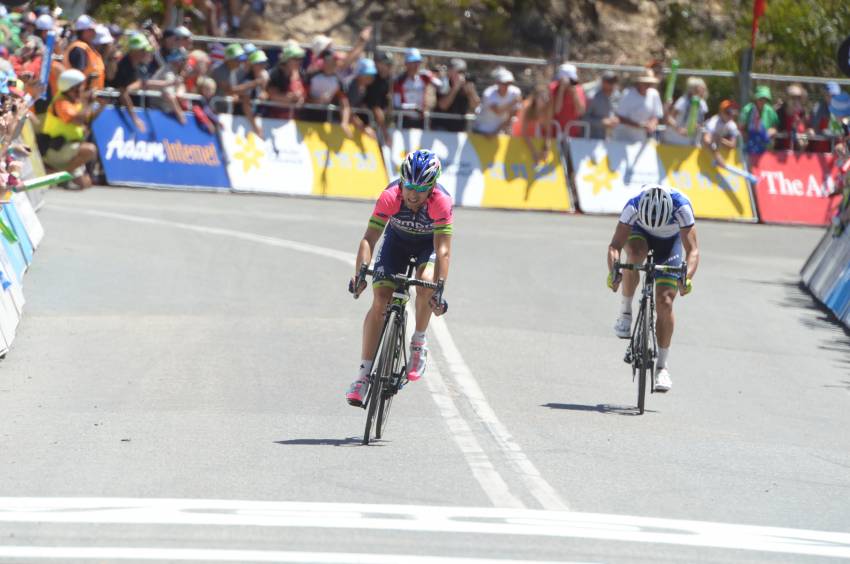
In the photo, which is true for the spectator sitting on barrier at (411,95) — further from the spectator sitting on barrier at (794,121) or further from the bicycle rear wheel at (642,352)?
the bicycle rear wheel at (642,352)

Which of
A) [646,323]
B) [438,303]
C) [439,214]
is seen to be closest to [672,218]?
[646,323]

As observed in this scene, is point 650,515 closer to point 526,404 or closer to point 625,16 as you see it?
point 526,404

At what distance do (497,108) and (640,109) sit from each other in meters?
2.38

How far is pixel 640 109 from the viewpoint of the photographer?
86.0ft

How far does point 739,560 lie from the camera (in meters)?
7.26

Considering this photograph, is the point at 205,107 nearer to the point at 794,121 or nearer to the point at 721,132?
the point at 721,132

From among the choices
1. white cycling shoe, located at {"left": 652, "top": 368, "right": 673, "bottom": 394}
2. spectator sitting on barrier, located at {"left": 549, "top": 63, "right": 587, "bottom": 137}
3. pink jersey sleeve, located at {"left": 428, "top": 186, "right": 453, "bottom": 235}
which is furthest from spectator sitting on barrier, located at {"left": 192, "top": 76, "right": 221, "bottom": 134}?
pink jersey sleeve, located at {"left": 428, "top": 186, "right": 453, "bottom": 235}

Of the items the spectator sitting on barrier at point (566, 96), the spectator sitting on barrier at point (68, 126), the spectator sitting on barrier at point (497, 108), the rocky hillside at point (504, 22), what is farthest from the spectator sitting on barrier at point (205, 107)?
the rocky hillside at point (504, 22)

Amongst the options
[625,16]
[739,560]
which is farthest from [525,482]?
[625,16]

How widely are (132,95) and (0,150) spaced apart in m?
10.6

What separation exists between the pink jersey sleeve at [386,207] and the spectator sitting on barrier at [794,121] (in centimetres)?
1817

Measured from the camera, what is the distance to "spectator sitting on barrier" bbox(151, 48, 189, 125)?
2391 centimetres

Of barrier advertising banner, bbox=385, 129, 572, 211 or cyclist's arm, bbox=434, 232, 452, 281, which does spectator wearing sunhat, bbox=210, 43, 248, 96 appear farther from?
cyclist's arm, bbox=434, 232, 452, 281

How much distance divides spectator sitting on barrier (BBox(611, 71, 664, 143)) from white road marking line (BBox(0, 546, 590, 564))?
65.1 ft
